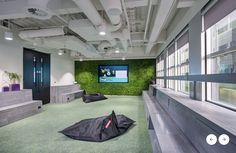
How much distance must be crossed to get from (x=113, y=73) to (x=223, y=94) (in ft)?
29.2

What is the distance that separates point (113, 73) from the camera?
11.0m

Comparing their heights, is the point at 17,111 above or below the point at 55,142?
above

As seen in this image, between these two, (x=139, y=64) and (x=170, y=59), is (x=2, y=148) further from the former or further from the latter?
(x=139, y=64)

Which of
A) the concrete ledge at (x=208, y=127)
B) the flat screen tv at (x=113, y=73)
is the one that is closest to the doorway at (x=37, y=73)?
the flat screen tv at (x=113, y=73)

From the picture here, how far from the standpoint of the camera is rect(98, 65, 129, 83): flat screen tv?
10.9 metres

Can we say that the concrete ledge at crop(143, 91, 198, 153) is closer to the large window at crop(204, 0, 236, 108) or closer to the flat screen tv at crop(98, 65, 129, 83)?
the large window at crop(204, 0, 236, 108)

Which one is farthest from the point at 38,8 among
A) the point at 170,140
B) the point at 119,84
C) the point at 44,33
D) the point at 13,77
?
the point at 119,84

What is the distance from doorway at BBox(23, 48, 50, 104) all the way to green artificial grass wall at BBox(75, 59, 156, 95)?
11.1 feet

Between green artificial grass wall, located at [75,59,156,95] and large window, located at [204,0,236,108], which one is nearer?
large window, located at [204,0,236,108]

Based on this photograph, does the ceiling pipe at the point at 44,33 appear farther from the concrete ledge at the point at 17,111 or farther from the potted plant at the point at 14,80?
the concrete ledge at the point at 17,111

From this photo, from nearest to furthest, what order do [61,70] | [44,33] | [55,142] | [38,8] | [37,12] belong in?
[38,8] < [37,12] < [55,142] < [44,33] < [61,70]

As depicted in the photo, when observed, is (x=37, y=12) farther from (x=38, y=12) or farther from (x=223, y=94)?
(x=223, y=94)

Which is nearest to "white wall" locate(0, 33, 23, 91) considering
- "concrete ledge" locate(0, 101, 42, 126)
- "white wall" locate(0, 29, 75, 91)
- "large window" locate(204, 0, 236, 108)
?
"white wall" locate(0, 29, 75, 91)

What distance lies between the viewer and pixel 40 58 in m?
7.67
